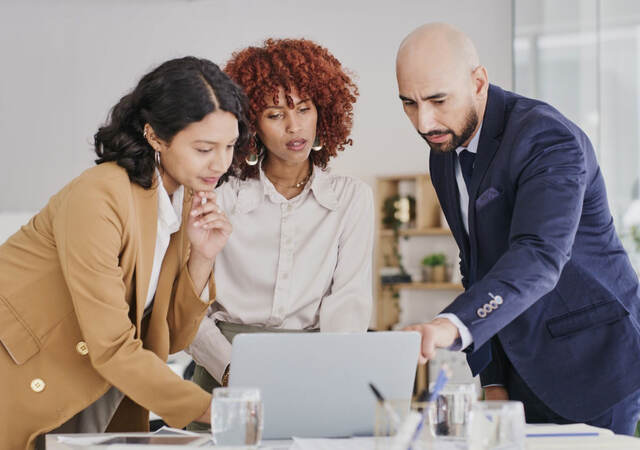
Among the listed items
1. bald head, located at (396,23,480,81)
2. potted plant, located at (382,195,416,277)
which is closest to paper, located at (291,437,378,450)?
bald head, located at (396,23,480,81)

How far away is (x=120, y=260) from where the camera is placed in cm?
161

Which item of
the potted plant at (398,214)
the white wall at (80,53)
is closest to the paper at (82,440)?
the potted plant at (398,214)

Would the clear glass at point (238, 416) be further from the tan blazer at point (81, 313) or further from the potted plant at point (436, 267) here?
the potted plant at point (436, 267)

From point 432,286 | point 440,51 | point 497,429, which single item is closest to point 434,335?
point 497,429

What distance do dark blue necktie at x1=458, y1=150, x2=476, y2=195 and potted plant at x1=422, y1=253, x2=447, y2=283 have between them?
12.8ft

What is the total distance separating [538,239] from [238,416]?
2.42ft

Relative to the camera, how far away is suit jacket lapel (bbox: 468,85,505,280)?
5.92ft

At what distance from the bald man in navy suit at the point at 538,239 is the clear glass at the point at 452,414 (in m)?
0.28

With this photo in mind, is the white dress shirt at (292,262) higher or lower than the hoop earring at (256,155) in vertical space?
lower

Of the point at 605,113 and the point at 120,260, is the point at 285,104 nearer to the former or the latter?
the point at 120,260

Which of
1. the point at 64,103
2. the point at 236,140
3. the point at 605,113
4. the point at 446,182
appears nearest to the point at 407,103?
the point at 446,182

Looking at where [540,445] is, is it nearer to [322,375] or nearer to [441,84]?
[322,375]

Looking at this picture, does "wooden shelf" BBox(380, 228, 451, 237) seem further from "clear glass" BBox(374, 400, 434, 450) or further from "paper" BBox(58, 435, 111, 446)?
"clear glass" BBox(374, 400, 434, 450)

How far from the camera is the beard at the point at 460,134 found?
1831 millimetres
